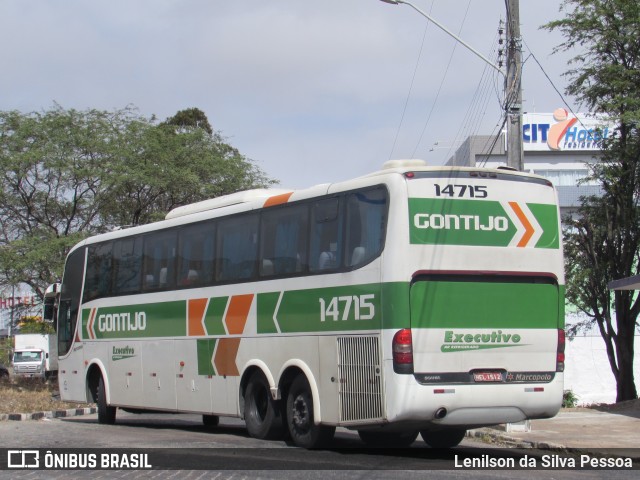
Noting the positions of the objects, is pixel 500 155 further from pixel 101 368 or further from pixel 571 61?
pixel 101 368

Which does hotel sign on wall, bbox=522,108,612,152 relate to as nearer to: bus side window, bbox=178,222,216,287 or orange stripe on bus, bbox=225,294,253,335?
bus side window, bbox=178,222,216,287

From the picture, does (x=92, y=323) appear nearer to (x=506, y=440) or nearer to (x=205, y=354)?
(x=205, y=354)

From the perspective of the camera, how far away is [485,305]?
1262cm

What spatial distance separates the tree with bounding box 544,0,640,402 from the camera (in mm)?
27703

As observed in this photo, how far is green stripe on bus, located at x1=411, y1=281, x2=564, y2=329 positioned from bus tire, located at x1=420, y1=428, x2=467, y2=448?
2.37 meters

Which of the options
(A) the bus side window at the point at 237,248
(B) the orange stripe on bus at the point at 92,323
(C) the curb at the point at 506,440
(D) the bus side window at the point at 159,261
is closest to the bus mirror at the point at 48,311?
(B) the orange stripe on bus at the point at 92,323

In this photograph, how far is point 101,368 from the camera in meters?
20.3

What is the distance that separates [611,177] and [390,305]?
18735 mm

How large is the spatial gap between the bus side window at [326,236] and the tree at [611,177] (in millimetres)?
15084

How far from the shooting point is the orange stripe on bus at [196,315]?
54.3 feet

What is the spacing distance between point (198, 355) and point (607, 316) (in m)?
17.6

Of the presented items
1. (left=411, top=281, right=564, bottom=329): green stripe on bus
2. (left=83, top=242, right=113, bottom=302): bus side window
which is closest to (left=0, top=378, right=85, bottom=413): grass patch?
(left=83, top=242, right=113, bottom=302): bus side window

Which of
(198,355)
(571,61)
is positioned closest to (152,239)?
(198,355)

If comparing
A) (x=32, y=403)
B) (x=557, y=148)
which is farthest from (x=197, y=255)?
(x=557, y=148)
